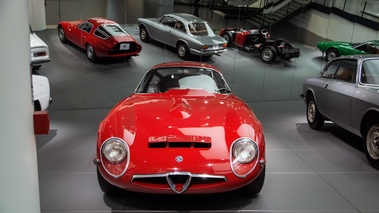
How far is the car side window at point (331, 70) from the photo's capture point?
251 inches

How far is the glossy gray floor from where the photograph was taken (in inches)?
153

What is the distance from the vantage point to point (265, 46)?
9500 mm

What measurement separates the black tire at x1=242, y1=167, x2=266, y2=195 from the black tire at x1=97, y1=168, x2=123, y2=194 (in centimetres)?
136

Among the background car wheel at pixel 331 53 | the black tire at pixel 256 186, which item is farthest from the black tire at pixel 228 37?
the black tire at pixel 256 186

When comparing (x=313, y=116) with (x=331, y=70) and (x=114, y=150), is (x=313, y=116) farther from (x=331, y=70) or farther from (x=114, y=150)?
(x=114, y=150)

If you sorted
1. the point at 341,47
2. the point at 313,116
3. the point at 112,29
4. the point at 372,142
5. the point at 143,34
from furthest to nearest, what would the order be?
the point at 341,47 → the point at 143,34 → the point at 112,29 → the point at 313,116 → the point at 372,142

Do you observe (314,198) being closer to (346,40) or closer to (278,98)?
(278,98)

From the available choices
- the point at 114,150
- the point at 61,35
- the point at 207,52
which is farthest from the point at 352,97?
the point at 61,35

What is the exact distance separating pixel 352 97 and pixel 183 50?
14.0 ft

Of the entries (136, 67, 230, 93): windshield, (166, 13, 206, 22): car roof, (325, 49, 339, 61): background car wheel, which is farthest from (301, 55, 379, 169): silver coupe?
(325, 49, 339, 61): background car wheel

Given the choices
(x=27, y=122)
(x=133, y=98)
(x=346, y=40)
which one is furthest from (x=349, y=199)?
(x=346, y=40)

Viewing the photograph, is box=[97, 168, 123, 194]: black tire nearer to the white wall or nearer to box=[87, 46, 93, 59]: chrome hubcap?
box=[87, 46, 93, 59]: chrome hubcap

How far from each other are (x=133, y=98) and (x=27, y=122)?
2.46 metres

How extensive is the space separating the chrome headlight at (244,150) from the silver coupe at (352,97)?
2.33m
